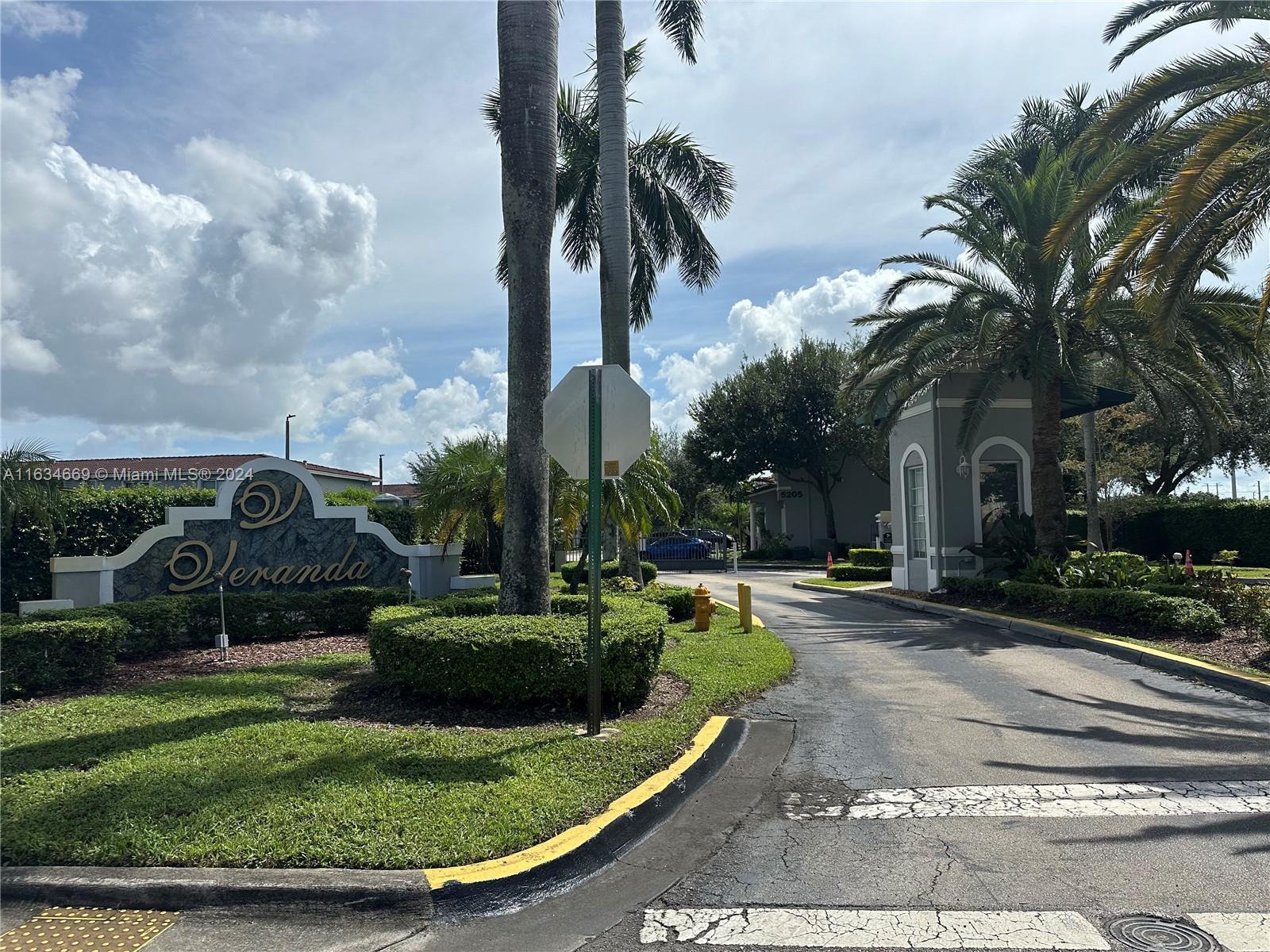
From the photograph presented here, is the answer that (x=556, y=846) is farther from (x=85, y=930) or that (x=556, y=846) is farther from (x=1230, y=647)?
(x=1230, y=647)

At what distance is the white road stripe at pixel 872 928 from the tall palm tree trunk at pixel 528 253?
5.25 metres

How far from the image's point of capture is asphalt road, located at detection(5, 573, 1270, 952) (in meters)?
4.05

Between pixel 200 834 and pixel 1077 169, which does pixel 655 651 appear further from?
pixel 1077 169

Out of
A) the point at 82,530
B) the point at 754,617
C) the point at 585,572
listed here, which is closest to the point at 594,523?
the point at 82,530

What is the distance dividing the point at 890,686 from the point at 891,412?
1052 cm

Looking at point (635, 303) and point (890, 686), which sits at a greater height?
point (635, 303)

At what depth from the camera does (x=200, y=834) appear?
183 inches

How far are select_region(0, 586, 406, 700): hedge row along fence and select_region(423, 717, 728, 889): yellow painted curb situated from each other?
6265mm

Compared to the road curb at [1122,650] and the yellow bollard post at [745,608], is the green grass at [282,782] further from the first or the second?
the yellow bollard post at [745,608]

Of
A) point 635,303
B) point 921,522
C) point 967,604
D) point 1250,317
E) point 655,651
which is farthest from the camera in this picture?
point 921,522

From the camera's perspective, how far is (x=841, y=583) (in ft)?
84.6

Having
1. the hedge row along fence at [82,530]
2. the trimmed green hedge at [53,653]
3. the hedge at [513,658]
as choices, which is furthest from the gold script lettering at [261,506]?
the hedge at [513,658]

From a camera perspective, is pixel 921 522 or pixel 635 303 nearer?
pixel 635 303

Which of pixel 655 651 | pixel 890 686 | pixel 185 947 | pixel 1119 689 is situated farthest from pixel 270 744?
pixel 1119 689
